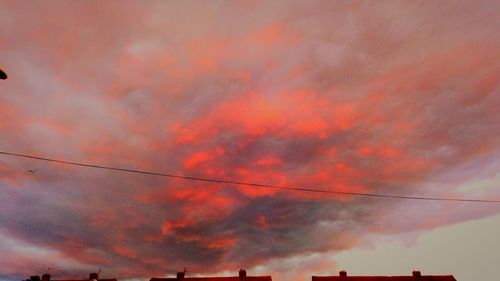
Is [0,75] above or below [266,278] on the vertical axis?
above

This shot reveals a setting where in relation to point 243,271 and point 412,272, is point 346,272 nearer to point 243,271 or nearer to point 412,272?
point 412,272

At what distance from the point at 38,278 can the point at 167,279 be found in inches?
674

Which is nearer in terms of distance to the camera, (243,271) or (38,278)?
(243,271)

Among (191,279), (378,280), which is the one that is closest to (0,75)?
(191,279)

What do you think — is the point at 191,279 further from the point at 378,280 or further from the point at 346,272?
the point at 378,280

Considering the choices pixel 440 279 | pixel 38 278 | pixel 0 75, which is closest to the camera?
pixel 0 75

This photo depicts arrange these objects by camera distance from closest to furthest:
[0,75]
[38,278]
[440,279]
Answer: [0,75] < [440,279] < [38,278]

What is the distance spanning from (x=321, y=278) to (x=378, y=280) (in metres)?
6.28

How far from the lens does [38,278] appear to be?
42.4 metres

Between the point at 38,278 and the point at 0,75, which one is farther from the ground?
the point at 0,75

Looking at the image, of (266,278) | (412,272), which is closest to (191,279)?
(266,278)

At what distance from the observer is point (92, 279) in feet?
128

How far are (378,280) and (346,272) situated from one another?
346cm

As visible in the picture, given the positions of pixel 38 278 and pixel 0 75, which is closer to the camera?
pixel 0 75
